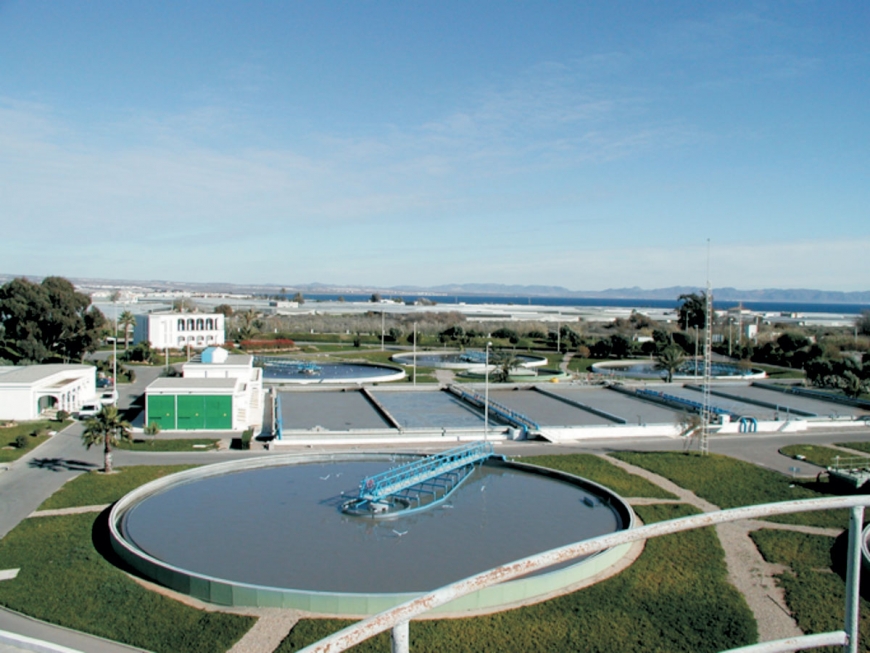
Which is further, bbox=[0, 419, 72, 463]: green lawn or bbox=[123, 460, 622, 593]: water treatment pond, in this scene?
bbox=[0, 419, 72, 463]: green lawn

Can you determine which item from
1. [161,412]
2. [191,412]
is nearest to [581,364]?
[191,412]

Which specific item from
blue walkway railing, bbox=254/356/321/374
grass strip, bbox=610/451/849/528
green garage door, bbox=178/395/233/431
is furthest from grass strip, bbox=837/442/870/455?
blue walkway railing, bbox=254/356/321/374

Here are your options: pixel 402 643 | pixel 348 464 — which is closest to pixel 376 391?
pixel 348 464

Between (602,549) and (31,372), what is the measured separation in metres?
40.9

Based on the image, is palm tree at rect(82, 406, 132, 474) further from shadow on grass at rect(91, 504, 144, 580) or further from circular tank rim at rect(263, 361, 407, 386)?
circular tank rim at rect(263, 361, 407, 386)

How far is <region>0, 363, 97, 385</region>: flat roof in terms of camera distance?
34938 millimetres

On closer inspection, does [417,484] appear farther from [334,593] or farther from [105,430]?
[105,430]

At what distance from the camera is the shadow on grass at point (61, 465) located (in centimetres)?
2528

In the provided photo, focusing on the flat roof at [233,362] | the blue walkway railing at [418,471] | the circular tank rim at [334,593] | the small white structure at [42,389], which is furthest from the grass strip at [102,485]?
the flat roof at [233,362]

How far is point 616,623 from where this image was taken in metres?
13.5

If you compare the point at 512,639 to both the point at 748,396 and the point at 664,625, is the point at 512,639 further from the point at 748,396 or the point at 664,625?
the point at 748,396

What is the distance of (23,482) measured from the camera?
23.4 m

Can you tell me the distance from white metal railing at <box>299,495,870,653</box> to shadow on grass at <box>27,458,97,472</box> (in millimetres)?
25595

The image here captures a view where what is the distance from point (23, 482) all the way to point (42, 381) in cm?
1340
